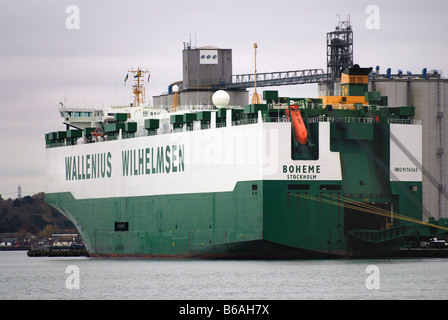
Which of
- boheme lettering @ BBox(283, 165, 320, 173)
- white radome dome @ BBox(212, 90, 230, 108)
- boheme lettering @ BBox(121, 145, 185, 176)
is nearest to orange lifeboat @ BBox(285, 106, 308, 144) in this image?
boheme lettering @ BBox(283, 165, 320, 173)

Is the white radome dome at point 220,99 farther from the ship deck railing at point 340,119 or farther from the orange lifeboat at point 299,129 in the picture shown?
the orange lifeboat at point 299,129

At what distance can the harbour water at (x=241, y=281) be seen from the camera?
4706 centimetres

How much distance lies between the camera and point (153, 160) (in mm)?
75625

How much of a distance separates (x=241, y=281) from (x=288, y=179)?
12.8m

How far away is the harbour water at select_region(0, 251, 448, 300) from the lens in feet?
154

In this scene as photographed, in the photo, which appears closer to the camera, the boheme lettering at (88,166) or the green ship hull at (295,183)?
the green ship hull at (295,183)

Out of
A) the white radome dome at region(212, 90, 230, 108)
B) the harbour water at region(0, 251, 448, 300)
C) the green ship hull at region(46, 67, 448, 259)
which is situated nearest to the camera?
the harbour water at region(0, 251, 448, 300)

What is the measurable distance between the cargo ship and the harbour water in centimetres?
182

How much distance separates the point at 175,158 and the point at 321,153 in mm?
12350

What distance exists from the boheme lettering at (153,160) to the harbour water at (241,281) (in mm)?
8489

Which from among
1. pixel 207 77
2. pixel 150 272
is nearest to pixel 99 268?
pixel 150 272

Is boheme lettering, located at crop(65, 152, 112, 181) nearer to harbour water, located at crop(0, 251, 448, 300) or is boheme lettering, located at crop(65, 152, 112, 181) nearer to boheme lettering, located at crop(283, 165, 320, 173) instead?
harbour water, located at crop(0, 251, 448, 300)

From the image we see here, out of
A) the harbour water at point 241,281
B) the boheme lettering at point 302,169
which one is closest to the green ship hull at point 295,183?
the boheme lettering at point 302,169

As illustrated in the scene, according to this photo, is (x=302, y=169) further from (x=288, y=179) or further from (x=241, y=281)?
(x=241, y=281)
